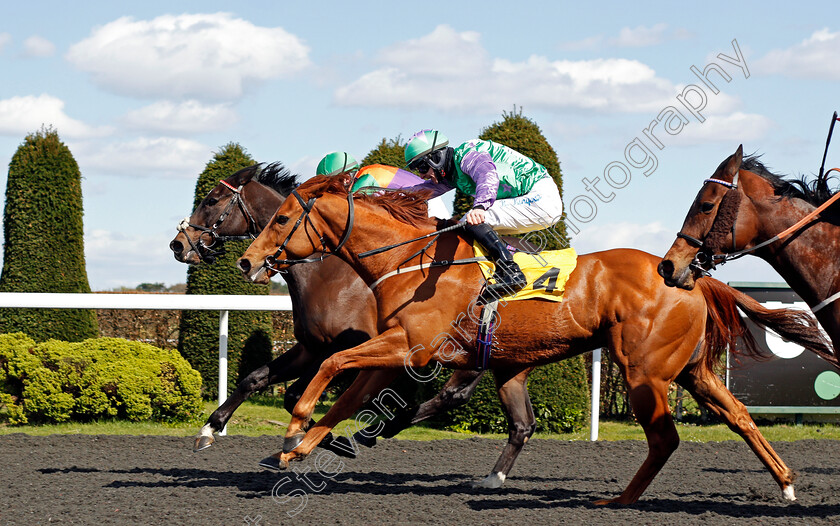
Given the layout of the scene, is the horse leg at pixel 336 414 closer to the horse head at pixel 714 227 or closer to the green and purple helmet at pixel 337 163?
the horse head at pixel 714 227

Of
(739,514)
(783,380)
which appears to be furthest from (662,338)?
(783,380)

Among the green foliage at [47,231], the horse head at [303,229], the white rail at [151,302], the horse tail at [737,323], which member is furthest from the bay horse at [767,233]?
the green foliage at [47,231]

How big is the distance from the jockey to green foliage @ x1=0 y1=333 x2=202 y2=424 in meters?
3.37

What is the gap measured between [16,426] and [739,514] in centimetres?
563

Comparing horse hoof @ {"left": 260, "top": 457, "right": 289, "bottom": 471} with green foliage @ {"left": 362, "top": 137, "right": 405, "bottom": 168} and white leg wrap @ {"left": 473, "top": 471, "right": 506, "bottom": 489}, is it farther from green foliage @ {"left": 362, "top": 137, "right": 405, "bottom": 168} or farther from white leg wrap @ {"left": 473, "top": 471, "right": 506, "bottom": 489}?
green foliage @ {"left": 362, "top": 137, "right": 405, "bottom": 168}

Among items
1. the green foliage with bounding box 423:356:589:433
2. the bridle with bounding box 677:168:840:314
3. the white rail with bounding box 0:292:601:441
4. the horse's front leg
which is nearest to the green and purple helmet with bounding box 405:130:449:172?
the horse's front leg

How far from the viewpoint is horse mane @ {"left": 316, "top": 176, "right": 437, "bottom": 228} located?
452 cm

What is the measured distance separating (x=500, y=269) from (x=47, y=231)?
5948 mm

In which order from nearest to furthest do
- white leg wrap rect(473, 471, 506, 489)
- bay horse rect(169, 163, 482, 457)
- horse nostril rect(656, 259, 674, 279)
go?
1. horse nostril rect(656, 259, 674, 279)
2. white leg wrap rect(473, 471, 506, 489)
3. bay horse rect(169, 163, 482, 457)

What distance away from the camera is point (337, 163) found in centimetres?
603

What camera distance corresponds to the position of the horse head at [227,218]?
5816mm

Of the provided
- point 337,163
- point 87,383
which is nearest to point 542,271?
point 337,163

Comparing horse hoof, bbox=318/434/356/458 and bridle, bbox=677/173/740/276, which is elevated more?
bridle, bbox=677/173/740/276

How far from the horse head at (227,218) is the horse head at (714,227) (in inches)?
110
